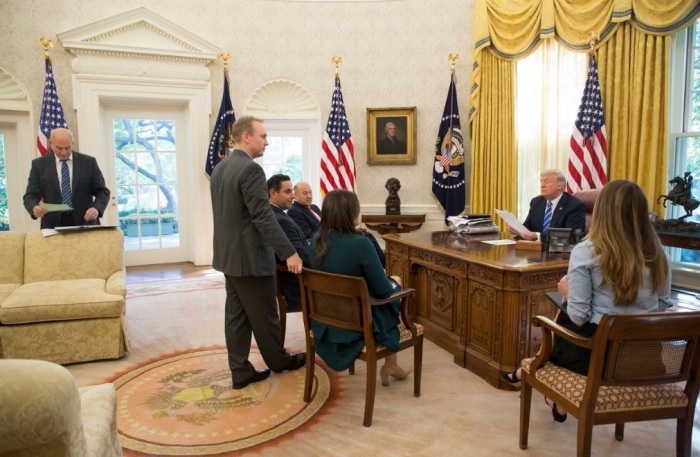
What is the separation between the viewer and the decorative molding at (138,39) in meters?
6.02

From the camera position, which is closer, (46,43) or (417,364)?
(417,364)

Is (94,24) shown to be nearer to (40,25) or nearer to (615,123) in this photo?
(40,25)

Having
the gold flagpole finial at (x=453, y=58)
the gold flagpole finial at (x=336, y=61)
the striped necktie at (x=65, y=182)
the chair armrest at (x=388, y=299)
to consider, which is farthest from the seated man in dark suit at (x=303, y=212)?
the gold flagpole finial at (x=453, y=58)

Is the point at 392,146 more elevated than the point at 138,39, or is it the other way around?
the point at 138,39

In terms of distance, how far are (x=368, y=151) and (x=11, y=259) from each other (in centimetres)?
467

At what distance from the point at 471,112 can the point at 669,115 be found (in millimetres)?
2407

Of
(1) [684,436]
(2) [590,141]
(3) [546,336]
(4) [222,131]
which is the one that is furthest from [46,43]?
(1) [684,436]

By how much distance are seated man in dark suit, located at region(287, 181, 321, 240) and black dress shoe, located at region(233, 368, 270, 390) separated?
1267mm

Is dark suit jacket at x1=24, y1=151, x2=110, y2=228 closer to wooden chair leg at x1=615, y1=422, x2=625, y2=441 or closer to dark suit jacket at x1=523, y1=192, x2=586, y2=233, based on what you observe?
dark suit jacket at x1=523, y1=192, x2=586, y2=233

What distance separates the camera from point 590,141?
5.43m

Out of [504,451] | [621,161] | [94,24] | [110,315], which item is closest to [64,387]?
[504,451]

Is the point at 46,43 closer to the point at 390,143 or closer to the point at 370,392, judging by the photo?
the point at 390,143

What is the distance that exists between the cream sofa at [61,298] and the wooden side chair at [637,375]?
3.01m

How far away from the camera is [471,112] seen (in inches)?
266
